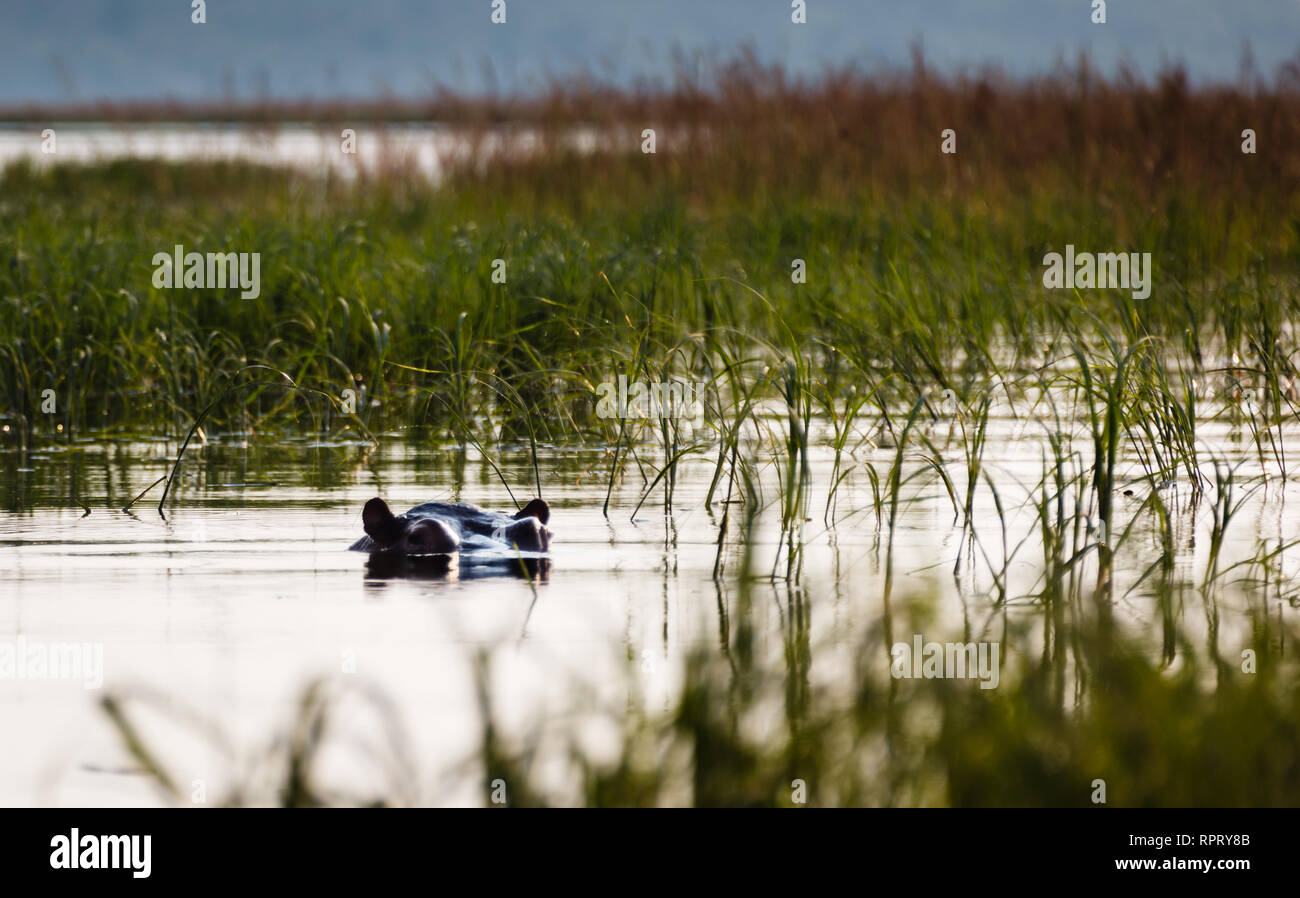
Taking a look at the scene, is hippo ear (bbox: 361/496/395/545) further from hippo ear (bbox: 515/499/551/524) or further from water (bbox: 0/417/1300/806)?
hippo ear (bbox: 515/499/551/524)

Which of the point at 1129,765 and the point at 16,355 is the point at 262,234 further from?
the point at 1129,765

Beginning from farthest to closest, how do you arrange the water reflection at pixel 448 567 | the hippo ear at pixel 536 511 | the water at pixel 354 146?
the water at pixel 354 146, the hippo ear at pixel 536 511, the water reflection at pixel 448 567

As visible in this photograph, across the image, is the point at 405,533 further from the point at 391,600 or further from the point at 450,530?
the point at 391,600

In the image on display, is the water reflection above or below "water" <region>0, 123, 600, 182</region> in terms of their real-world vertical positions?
below

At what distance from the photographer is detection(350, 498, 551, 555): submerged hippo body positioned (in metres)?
4.28

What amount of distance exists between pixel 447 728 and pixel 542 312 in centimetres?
439

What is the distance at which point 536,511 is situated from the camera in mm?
4438

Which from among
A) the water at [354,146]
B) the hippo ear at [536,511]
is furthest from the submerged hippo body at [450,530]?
the water at [354,146]

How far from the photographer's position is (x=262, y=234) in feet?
27.0

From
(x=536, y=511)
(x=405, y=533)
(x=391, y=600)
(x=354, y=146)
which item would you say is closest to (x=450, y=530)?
(x=405, y=533)

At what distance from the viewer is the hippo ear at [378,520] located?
426 cm

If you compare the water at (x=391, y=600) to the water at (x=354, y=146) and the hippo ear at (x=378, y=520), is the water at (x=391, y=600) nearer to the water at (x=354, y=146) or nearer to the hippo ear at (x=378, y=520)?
the hippo ear at (x=378, y=520)

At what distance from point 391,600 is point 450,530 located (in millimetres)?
495

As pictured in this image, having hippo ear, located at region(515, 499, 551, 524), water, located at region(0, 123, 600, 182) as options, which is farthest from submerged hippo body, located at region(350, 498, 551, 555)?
water, located at region(0, 123, 600, 182)
